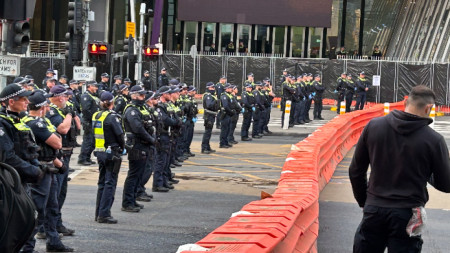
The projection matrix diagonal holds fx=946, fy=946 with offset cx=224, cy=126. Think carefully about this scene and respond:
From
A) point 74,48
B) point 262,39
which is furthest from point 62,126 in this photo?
point 262,39

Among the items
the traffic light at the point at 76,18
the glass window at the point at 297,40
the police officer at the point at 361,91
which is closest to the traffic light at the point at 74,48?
the traffic light at the point at 76,18

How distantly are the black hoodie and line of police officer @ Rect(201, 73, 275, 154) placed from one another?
59.9 feet

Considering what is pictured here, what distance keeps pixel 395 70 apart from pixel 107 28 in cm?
2167

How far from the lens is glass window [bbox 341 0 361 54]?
7019 centimetres

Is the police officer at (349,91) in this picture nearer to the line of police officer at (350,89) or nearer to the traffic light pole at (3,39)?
the line of police officer at (350,89)

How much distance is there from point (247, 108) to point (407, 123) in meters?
23.8

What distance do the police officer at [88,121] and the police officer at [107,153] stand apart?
305 inches

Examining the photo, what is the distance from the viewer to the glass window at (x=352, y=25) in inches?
2763

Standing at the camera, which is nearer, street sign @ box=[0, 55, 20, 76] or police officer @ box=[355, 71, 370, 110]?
street sign @ box=[0, 55, 20, 76]

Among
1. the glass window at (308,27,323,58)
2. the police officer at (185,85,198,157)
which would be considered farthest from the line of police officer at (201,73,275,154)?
the glass window at (308,27,323,58)

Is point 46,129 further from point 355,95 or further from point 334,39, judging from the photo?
point 334,39

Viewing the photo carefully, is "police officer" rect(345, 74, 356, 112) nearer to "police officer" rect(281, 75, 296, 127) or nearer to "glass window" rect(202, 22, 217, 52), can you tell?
"police officer" rect(281, 75, 296, 127)

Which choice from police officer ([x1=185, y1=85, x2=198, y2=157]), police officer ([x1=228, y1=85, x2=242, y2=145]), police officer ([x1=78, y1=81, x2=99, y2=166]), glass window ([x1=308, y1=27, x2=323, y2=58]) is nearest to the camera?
police officer ([x1=78, y1=81, x2=99, y2=166])

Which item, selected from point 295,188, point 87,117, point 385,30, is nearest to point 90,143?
point 87,117
